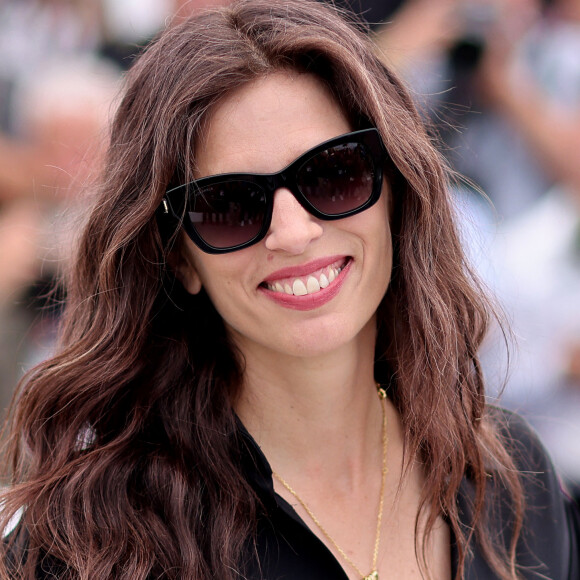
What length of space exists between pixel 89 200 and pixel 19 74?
7.45 ft

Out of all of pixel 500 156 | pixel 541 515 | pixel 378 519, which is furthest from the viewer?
pixel 500 156

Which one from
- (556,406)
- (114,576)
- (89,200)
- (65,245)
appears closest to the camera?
(114,576)

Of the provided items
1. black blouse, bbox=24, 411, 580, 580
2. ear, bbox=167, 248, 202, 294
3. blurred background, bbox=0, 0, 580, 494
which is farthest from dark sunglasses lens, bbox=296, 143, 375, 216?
blurred background, bbox=0, 0, 580, 494

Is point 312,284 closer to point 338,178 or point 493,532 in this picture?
point 338,178

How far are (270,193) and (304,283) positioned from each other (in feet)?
0.65

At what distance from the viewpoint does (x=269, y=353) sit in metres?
1.71

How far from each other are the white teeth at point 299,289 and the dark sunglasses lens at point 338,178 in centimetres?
16

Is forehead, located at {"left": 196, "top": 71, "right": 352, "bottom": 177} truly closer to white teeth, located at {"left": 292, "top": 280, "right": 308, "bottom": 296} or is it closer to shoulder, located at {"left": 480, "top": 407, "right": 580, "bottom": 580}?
white teeth, located at {"left": 292, "top": 280, "right": 308, "bottom": 296}

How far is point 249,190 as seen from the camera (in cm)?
149

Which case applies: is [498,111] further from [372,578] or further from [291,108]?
[372,578]

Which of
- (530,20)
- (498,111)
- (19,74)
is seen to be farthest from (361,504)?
(19,74)

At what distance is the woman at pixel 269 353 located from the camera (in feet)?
4.96

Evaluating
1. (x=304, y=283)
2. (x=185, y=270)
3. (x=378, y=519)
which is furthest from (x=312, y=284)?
(x=378, y=519)

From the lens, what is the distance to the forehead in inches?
59.0
